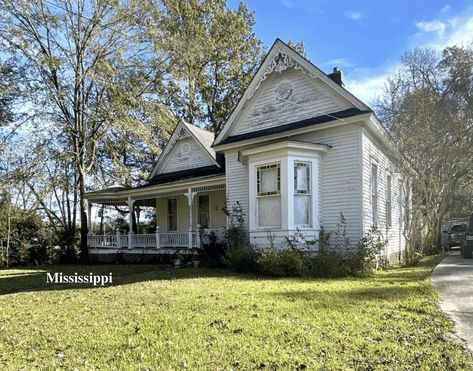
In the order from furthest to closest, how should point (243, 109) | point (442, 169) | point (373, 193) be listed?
1. point (442, 169)
2. point (243, 109)
3. point (373, 193)

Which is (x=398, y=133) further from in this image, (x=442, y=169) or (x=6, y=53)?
(x=6, y=53)

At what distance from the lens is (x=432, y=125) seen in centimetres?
1484

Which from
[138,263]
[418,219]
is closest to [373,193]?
[418,219]

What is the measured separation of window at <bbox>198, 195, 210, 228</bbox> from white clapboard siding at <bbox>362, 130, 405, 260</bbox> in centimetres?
815

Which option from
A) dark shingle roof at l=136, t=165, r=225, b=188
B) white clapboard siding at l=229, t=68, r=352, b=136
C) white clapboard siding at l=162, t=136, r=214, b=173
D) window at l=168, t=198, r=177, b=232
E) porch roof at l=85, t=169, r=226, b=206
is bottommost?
window at l=168, t=198, r=177, b=232

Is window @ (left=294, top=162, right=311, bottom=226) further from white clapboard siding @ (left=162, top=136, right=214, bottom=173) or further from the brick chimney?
white clapboard siding @ (left=162, top=136, right=214, bottom=173)

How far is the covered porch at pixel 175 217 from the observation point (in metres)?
16.7

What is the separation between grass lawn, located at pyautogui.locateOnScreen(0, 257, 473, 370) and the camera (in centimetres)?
414

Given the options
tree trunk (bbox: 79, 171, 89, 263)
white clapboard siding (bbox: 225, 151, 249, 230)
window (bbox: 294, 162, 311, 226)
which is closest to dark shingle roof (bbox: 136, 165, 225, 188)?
white clapboard siding (bbox: 225, 151, 249, 230)

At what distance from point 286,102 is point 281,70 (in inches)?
45.9

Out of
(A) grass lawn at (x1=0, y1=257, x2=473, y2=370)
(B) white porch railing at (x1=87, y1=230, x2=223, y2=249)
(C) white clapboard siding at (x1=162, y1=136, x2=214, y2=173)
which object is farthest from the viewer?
(C) white clapboard siding at (x1=162, y1=136, x2=214, y2=173)

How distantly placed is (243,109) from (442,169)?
10.0 meters

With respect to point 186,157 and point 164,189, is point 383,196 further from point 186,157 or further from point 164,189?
point 186,157

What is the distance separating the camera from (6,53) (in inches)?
784
